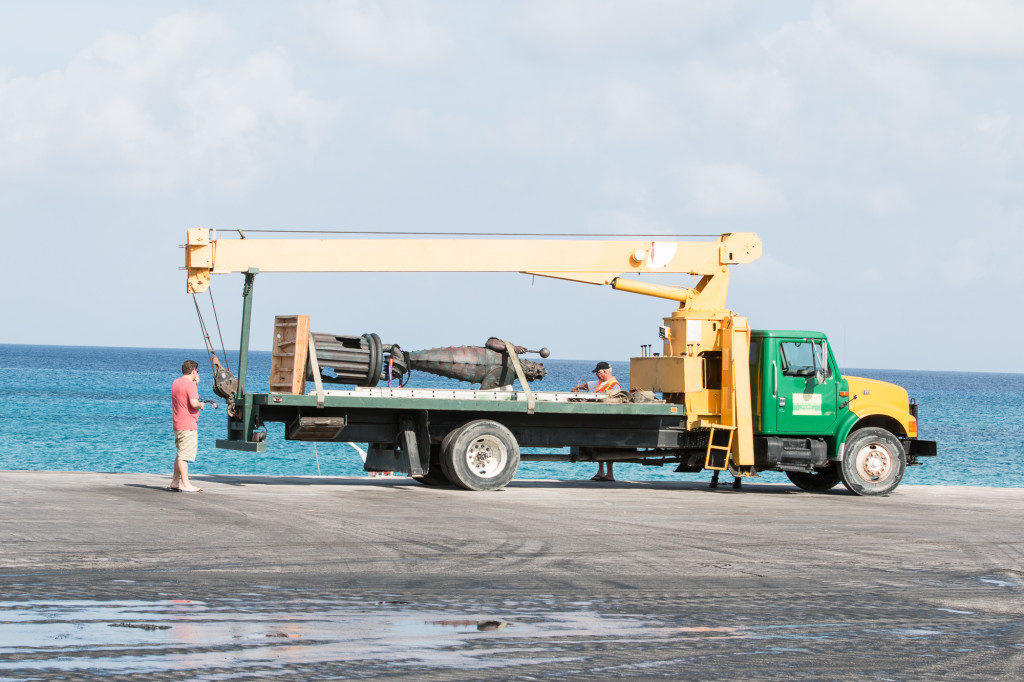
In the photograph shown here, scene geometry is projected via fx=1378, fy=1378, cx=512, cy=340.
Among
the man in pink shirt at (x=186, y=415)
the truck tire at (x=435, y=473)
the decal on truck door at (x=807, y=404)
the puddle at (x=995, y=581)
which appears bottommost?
the puddle at (x=995, y=581)

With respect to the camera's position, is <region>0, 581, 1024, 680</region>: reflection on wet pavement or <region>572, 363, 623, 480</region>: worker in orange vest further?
<region>572, 363, 623, 480</region>: worker in orange vest

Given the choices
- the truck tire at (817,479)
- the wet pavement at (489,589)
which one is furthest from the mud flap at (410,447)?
the truck tire at (817,479)

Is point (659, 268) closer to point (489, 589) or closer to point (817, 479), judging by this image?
point (817, 479)

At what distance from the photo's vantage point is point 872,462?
1967 cm

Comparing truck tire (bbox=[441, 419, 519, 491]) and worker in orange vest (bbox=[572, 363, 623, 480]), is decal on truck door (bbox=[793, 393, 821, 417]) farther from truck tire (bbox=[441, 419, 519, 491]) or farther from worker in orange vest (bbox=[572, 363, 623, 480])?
truck tire (bbox=[441, 419, 519, 491])

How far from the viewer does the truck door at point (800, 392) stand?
19531 millimetres

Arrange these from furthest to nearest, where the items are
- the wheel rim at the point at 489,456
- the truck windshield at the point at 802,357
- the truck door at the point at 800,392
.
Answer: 1. the truck windshield at the point at 802,357
2. the truck door at the point at 800,392
3. the wheel rim at the point at 489,456

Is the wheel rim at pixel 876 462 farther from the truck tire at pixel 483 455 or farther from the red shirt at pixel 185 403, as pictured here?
the red shirt at pixel 185 403

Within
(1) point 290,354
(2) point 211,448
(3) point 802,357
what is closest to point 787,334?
(3) point 802,357

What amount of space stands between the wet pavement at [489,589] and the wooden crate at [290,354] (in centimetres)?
165

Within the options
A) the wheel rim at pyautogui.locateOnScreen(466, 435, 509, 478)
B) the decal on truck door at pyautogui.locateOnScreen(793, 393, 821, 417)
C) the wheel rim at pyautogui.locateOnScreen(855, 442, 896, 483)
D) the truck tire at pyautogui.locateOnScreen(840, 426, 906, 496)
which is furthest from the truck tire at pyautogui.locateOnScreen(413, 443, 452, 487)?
the wheel rim at pyautogui.locateOnScreen(855, 442, 896, 483)

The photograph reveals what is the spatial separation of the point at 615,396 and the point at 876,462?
3.85m

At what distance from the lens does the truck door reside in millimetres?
19531

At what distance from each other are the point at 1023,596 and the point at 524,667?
4.78 metres
